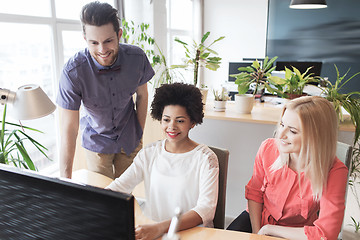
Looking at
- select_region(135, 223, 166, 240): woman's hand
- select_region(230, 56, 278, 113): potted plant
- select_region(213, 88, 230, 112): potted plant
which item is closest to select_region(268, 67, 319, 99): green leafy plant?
select_region(230, 56, 278, 113): potted plant

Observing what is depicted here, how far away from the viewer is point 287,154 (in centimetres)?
143

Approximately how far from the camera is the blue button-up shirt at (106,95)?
1.63 metres

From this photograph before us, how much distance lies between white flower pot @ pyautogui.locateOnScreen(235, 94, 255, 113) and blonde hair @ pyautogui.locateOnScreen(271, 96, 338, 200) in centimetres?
108

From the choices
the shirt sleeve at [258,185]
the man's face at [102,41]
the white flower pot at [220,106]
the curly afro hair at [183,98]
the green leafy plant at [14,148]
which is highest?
the man's face at [102,41]

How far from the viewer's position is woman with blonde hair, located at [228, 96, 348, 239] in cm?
128

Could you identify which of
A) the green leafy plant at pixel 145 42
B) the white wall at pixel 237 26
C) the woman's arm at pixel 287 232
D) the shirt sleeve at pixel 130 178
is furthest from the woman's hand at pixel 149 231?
the white wall at pixel 237 26

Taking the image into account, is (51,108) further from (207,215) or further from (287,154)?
(287,154)

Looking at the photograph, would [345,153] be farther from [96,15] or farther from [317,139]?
[96,15]

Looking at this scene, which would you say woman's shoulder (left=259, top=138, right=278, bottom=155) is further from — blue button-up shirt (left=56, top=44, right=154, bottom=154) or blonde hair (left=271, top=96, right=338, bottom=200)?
blue button-up shirt (left=56, top=44, right=154, bottom=154)

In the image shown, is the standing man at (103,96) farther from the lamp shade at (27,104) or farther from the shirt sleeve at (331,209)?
the shirt sleeve at (331,209)

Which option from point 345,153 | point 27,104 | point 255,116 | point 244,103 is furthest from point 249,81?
point 27,104

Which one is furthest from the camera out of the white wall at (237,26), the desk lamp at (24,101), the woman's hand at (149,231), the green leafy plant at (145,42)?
the white wall at (237,26)

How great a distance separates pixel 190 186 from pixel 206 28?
5335 millimetres

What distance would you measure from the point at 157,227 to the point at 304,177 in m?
0.70
